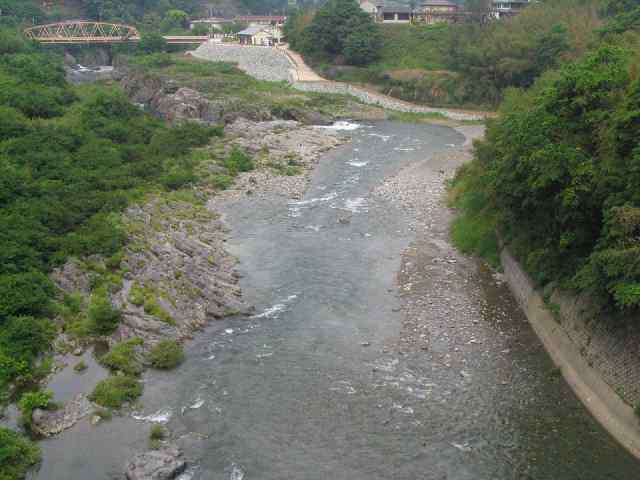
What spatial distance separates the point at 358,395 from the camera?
68.5 ft

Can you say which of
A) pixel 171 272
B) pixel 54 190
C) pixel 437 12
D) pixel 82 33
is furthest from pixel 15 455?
pixel 82 33

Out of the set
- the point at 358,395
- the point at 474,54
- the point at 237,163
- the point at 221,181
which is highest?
the point at 474,54

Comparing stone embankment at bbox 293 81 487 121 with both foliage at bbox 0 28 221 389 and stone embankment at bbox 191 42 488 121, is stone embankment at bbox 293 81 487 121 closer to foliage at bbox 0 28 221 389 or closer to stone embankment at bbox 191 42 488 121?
stone embankment at bbox 191 42 488 121

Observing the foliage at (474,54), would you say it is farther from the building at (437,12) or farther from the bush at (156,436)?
the bush at (156,436)

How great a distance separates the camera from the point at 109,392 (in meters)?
20.4

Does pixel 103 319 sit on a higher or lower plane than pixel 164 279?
lower

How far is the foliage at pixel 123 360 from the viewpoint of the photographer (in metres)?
21.9

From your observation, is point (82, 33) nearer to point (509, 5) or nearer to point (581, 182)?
point (509, 5)

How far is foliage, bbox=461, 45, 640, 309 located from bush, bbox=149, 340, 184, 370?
13756 millimetres

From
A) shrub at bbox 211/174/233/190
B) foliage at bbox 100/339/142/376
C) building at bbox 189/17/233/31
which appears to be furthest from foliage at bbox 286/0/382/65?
foliage at bbox 100/339/142/376

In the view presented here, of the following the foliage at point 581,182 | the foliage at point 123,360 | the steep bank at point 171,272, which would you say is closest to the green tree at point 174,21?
the steep bank at point 171,272

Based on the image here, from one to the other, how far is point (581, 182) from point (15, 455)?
19.4m

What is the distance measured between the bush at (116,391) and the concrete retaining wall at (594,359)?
14.5 metres

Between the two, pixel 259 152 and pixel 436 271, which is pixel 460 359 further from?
pixel 259 152
